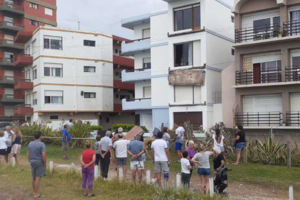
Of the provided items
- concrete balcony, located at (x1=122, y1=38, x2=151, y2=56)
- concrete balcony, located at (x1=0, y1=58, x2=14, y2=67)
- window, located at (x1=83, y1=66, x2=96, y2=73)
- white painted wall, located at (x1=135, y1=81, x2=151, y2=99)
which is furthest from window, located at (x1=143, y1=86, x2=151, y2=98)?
concrete balcony, located at (x1=0, y1=58, x2=14, y2=67)

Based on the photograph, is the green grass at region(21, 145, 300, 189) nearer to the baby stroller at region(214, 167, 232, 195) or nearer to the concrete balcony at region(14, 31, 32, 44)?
the baby stroller at region(214, 167, 232, 195)

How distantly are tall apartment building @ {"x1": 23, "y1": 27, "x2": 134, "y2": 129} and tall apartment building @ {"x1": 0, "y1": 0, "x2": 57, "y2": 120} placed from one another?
15.4ft

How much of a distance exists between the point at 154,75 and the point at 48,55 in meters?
13.9

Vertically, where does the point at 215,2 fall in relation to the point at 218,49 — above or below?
above

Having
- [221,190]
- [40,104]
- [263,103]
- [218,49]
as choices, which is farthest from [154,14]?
[221,190]

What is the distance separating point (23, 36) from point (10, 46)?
15.1 ft

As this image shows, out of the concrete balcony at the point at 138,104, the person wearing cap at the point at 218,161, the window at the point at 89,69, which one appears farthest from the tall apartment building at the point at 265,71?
the window at the point at 89,69

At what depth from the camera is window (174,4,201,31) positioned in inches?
1040

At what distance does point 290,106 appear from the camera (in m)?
22.2

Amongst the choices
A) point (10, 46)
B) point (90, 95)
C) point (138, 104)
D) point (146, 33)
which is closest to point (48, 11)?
point (10, 46)

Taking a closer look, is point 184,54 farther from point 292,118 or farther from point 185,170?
point 185,170

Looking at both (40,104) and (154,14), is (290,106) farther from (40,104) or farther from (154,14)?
(40,104)

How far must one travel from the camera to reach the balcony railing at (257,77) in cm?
2277

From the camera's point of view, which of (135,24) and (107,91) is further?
(107,91)
